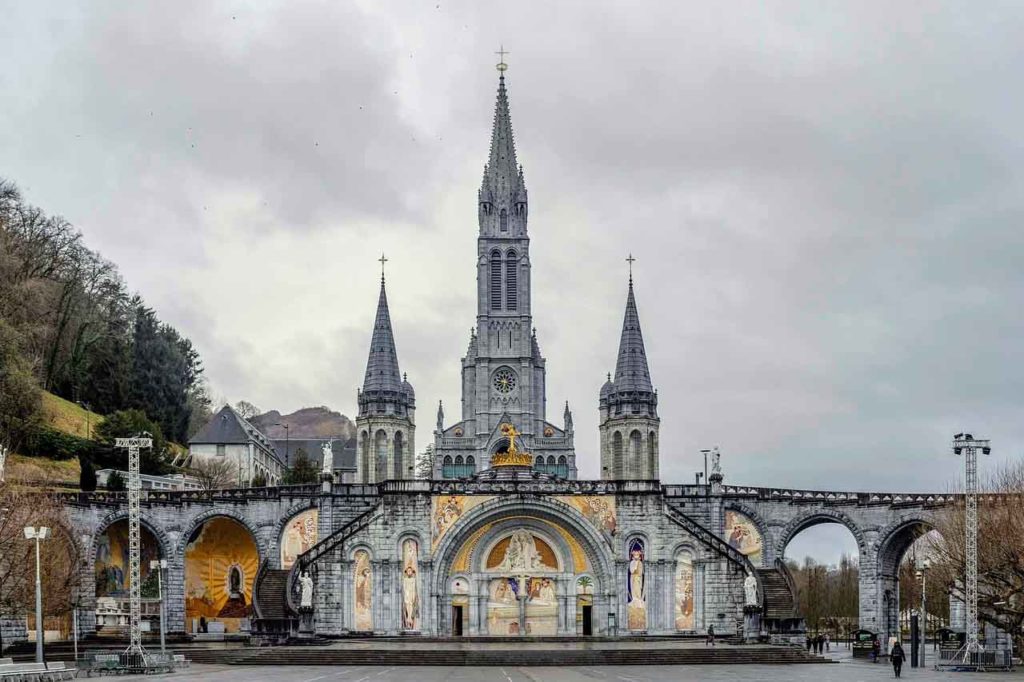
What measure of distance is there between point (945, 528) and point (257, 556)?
35.8 meters

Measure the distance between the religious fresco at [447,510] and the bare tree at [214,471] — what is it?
3511 centimetres

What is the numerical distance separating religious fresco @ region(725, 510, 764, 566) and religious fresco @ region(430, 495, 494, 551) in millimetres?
13228

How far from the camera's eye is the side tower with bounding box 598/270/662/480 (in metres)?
109

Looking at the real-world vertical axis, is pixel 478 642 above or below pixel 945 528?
below

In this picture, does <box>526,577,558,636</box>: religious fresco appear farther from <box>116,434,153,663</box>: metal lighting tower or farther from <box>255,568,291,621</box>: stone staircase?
<box>116,434,153,663</box>: metal lighting tower

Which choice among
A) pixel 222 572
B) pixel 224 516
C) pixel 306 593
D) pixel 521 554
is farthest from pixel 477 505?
pixel 222 572

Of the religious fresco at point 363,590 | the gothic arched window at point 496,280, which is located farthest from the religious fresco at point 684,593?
the gothic arched window at point 496,280

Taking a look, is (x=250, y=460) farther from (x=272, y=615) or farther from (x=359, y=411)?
(x=272, y=615)

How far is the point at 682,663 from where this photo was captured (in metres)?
55.6

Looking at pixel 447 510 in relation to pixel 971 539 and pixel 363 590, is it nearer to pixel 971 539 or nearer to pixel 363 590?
pixel 363 590

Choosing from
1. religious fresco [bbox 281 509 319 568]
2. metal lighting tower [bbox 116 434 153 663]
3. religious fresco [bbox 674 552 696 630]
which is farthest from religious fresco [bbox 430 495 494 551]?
metal lighting tower [bbox 116 434 153 663]

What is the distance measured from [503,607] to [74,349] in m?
47.2

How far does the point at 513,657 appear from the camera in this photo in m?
55.1

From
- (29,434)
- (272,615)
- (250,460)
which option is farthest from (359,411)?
(272,615)
